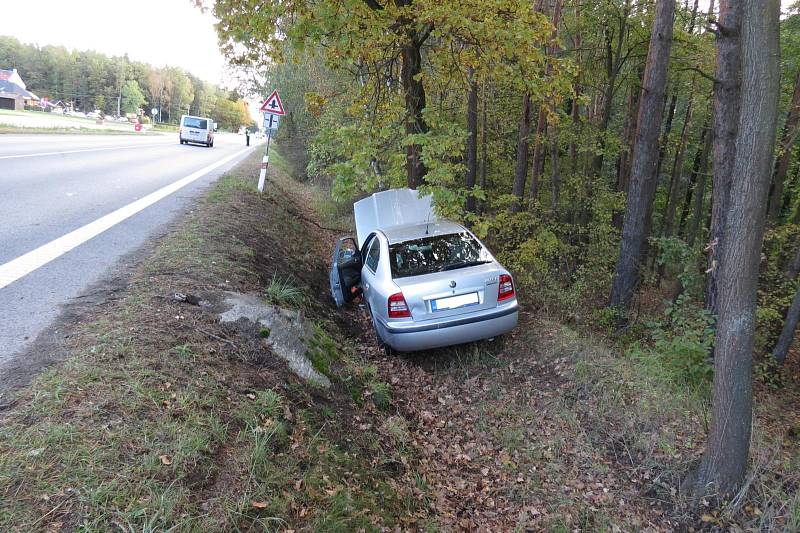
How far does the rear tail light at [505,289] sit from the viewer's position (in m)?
5.88

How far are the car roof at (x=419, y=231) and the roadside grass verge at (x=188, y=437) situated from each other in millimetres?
1900

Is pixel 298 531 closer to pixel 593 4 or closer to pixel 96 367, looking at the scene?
pixel 96 367

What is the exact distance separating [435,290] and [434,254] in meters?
0.75

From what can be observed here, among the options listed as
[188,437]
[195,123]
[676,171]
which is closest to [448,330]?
[188,437]

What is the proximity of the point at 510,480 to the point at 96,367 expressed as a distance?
11.2 feet

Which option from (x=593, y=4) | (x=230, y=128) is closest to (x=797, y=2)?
(x=593, y=4)

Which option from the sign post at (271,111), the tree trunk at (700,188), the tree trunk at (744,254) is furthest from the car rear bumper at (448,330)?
the tree trunk at (700,188)

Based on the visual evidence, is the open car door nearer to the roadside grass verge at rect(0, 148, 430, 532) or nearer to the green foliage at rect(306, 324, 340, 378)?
the green foliage at rect(306, 324, 340, 378)

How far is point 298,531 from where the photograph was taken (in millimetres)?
2707

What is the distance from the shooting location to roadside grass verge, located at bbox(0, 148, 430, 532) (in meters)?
2.44

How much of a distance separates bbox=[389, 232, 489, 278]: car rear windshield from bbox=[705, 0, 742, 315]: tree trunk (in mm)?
2970

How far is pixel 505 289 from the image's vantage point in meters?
5.94

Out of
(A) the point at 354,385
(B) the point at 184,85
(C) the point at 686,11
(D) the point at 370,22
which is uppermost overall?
(B) the point at 184,85

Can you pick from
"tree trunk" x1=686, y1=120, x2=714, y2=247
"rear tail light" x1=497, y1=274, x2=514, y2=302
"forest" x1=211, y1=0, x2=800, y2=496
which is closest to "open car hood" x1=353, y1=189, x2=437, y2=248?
"forest" x1=211, y1=0, x2=800, y2=496
